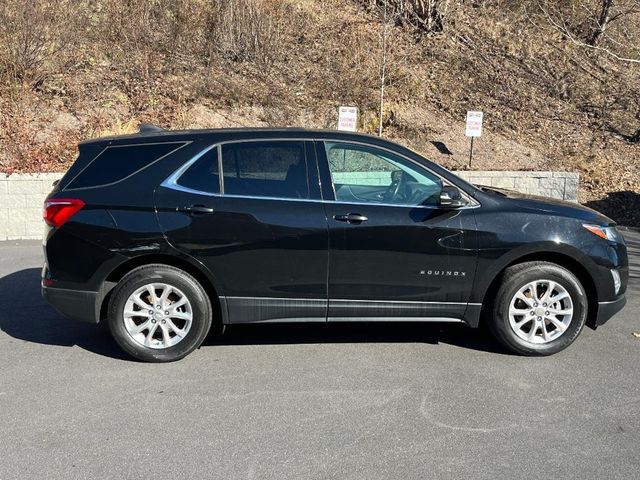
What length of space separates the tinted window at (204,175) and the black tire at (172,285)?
25.9 inches

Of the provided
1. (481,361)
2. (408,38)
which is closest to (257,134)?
(481,361)

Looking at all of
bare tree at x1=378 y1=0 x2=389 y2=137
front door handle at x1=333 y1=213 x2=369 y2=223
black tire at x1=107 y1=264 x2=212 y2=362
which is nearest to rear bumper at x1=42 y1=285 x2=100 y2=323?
black tire at x1=107 y1=264 x2=212 y2=362

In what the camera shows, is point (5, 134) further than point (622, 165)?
No

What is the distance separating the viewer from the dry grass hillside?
551 inches

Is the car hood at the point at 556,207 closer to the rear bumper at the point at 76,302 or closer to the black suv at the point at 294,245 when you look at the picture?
the black suv at the point at 294,245

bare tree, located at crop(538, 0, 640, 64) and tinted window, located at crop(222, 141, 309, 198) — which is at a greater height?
bare tree, located at crop(538, 0, 640, 64)

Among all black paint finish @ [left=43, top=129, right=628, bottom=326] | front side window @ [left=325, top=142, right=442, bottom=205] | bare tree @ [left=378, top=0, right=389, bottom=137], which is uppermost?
bare tree @ [left=378, top=0, right=389, bottom=137]

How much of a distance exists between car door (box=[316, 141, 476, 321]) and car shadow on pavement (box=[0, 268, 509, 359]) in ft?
1.88

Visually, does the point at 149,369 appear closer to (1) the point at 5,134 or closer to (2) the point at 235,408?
(2) the point at 235,408

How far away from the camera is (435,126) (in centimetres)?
1496

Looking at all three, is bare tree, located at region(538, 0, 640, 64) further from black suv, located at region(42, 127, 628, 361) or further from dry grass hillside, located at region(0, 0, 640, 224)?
black suv, located at region(42, 127, 628, 361)

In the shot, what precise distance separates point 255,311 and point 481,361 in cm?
180

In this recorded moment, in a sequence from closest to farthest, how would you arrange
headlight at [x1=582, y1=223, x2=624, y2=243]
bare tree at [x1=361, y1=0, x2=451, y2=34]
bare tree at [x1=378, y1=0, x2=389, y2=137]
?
1. headlight at [x1=582, y1=223, x2=624, y2=243]
2. bare tree at [x1=378, y1=0, x2=389, y2=137]
3. bare tree at [x1=361, y1=0, x2=451, y2=34]

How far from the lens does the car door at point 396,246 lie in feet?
16.5
